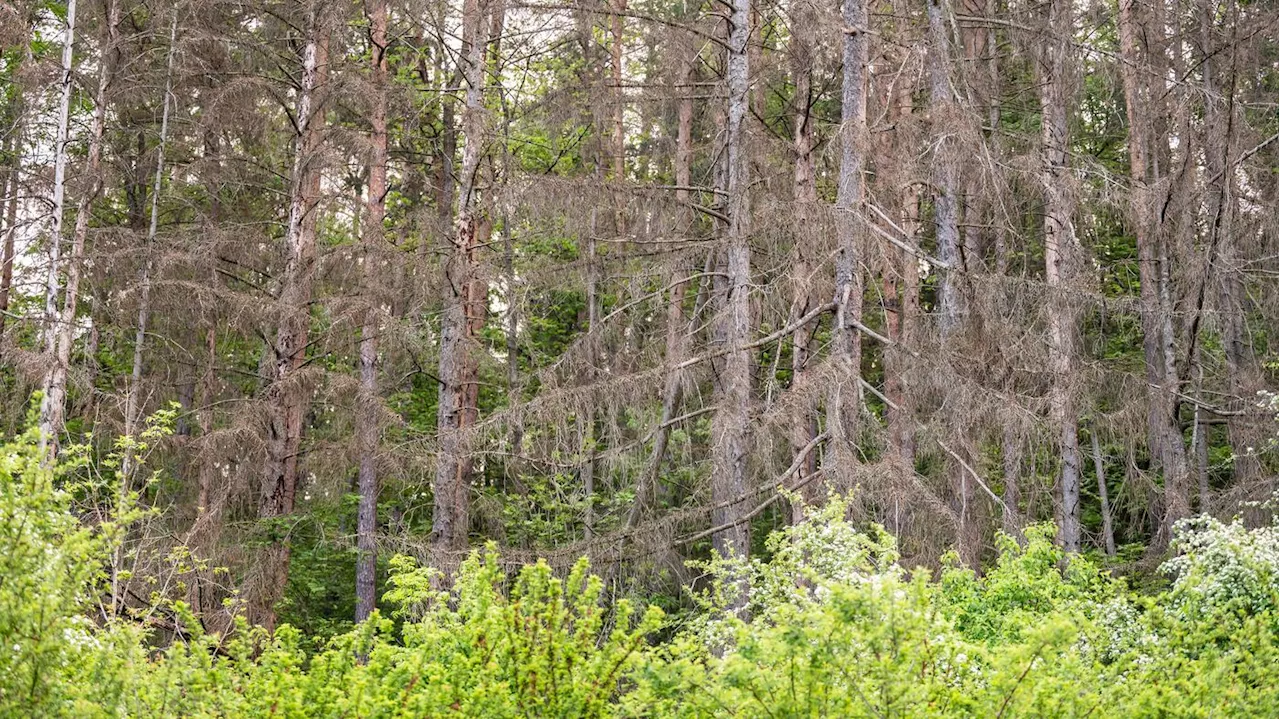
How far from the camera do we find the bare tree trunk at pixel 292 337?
14.6 meters

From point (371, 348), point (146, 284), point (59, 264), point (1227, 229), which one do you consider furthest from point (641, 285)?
point (59, 264)

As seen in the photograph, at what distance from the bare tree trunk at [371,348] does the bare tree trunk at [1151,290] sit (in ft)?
26.1

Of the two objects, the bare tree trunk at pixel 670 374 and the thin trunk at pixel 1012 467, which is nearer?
the thin trunk at pixel 1012 467

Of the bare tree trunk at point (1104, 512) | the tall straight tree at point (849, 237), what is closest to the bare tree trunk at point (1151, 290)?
the bare tree trunk at point (1104, 512)

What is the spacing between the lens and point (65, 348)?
13.0 metres

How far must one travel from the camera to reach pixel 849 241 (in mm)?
11641

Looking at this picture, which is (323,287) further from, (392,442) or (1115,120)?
(1115,120)

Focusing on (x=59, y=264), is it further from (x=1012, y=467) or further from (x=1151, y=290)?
(x=1151, y=290)

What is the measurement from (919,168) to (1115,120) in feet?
28.1

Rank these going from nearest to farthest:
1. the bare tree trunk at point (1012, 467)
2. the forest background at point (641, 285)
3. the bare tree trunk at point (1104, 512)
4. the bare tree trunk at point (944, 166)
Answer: the bare tree trunk at point (1012, 467) < the bare tree trunk at point (944, 166) < the forest background at point (641, 285) < the bare tree trunk at point (1104, 512)

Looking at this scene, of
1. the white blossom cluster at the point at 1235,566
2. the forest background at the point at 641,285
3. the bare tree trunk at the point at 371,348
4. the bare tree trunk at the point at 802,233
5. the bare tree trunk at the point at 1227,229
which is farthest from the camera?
the bare tree trunk at the point at 371,348

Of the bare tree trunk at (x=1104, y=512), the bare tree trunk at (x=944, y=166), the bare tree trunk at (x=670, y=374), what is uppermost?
the bare tree trunk at (x=944, y=166)

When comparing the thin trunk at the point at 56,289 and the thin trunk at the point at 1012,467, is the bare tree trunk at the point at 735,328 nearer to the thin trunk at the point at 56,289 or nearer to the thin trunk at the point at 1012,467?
the thin trunk at the point at 1012,467

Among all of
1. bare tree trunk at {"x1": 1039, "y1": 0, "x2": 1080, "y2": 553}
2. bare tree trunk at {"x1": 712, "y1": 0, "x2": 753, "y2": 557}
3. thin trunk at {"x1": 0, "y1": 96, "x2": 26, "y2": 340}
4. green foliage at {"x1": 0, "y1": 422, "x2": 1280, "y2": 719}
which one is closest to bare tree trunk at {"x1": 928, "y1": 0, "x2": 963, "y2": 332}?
bare tree trunk at {"x1": 1039, "y1": 0, "x2": 1080, "y2": 553}
